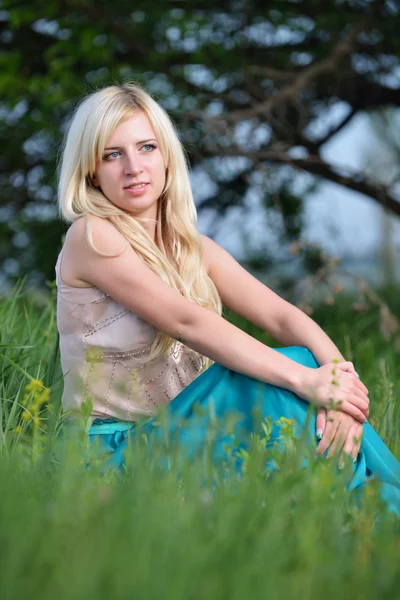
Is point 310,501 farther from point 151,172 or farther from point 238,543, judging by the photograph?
point 151,172

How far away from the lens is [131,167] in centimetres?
261

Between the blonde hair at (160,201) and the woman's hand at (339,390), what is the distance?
0.49m

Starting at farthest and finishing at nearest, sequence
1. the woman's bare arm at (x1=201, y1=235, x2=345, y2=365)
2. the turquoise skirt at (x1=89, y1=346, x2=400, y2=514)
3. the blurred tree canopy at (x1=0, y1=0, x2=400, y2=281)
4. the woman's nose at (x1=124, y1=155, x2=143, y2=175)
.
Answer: the blurred tree canopy at (x1=0, y1=0, x2=400, y2=281) → the woman's bare arm at (x1=201, y1=235, x2=345, y2=365) → the woman's nose at (x1=124, y1=155, x2=143, y2=175) → the turquoise skirt at (x1=89, y1=346, x2=400, y2=514)

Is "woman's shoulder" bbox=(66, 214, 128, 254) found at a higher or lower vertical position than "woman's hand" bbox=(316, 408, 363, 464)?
higher

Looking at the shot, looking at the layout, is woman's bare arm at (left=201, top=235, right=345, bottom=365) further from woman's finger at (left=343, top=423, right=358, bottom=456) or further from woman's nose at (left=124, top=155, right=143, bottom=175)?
woman's finger at (left=343, top=423, right=358, bottom=456)

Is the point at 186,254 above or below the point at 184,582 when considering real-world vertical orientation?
below

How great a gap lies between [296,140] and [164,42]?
1138 millimetres

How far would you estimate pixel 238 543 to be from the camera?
53.7 inches

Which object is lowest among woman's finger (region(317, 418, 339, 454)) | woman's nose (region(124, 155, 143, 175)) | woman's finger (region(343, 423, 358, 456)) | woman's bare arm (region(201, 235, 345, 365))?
woman's bare arm (region(201, 235, 345, 365))

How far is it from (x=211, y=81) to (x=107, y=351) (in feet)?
12.2

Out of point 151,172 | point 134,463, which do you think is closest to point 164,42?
point 151,172

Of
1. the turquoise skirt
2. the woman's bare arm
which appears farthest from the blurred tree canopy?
the turquoise skirt

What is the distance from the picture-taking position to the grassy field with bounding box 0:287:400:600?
1223mm

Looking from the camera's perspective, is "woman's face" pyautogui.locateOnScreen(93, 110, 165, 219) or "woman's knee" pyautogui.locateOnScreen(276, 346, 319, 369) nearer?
"woman's knee" pyautogui.locateOnScreen(276, 346, 319, 369)
